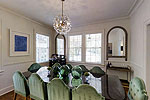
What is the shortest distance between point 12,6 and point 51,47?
270cm

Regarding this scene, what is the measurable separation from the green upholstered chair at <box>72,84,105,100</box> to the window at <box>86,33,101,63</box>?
2.99m

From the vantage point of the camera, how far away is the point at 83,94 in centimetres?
123

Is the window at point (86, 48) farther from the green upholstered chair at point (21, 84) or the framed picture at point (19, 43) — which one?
the green upholstered chair at point (21, 84)

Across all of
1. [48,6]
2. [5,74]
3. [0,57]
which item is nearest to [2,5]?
[48,6]

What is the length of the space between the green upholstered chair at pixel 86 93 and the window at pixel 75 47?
10.8 ft

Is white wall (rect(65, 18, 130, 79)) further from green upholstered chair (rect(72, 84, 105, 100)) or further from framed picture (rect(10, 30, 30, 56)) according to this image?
green upholstered chair (rect(72, 84, 105, 100))

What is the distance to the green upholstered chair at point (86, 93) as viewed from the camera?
1166 mm

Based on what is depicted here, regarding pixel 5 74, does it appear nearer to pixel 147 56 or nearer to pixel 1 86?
pixel 1 86

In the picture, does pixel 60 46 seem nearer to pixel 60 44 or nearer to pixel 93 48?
pixel 60 44

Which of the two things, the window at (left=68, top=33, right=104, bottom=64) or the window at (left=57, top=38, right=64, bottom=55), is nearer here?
the window at (left=68, top=33, right=104, bottom=64)

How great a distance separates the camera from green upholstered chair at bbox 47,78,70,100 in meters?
1.39

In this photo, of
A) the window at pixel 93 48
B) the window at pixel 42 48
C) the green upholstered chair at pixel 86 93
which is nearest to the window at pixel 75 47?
the window at pixel 93 48

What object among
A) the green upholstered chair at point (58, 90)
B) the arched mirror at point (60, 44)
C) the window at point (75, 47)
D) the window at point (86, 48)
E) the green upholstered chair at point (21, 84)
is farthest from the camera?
the arched mirror at point (60, 44)

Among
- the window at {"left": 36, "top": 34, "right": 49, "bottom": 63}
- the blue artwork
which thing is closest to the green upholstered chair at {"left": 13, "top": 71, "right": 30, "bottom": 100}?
the blue artwork
